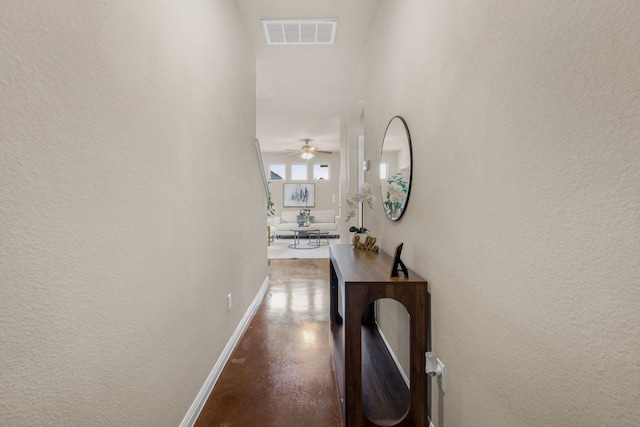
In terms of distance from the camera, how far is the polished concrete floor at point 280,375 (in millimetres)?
1645

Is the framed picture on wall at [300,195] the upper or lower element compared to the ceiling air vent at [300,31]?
lower

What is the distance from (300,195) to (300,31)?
23.8ft

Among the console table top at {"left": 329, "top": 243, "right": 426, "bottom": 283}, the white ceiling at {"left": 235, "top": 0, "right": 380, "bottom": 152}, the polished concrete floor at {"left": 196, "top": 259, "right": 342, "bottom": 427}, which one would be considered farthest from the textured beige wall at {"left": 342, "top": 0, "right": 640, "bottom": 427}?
the white ceiling at {"left": 235, "top": 0, "right": 380, "bottom": 152}

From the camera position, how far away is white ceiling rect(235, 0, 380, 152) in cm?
256

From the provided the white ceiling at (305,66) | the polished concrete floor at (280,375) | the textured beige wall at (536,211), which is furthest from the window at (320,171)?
the textured beige wall at (536,211)

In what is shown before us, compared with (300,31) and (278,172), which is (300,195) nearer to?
(278,172)

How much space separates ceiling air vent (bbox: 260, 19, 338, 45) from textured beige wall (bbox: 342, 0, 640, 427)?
5.31ft

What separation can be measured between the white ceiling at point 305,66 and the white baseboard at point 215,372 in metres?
2.62

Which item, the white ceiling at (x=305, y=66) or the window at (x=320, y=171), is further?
the window at (x=320, y=171)

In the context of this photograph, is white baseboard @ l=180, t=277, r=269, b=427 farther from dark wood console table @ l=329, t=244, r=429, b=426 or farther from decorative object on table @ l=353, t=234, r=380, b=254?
decorative object on table @ l=353, t=234, r=380, b=254

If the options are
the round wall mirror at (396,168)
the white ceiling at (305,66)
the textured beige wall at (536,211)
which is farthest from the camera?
the white ceiling at (305,66)

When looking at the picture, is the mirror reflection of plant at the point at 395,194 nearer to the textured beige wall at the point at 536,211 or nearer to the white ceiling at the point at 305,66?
the textured beige wall at the point at 536,211

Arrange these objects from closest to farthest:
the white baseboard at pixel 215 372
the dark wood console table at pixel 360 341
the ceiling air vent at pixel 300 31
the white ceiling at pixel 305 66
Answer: the dark wood console table at pixel 360 341
the white baseboard at pixel 215 372
the white ceiling at pixel 305 66
the ceiling air vent at pixel 300 31

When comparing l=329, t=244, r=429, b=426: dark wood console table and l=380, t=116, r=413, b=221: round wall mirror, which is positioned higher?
l=380, t=116, r=413, b=221: round wall mirror
